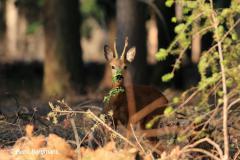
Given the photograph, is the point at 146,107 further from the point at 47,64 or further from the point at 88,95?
the point at 47,64

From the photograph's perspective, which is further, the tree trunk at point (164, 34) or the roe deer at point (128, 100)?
the tree trunk at point (164, 34)

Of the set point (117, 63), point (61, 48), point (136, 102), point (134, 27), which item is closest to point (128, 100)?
point (136, 102)

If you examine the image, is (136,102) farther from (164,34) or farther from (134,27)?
(164,34)

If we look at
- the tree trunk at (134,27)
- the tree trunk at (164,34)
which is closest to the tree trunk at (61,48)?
the tree trunk at (134,27)

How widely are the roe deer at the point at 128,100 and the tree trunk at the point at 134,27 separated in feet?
28.2

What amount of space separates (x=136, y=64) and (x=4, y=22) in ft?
124

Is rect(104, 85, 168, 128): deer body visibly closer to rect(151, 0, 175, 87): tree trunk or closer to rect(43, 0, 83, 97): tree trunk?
rect(43, 0, 83, 97): tree trunk

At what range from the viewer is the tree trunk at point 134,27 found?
20438 millimetres

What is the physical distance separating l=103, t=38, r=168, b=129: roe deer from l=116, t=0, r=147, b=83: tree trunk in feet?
28.2

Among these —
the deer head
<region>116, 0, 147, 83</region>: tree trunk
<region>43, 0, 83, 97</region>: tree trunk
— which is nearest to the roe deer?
the deer head

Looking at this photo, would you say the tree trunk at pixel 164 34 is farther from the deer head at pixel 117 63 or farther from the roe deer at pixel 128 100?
the roe deer at pixel 128 100

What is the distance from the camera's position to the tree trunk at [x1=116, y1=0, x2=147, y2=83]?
20438mm

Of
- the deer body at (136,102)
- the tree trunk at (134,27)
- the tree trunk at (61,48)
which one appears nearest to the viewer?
the deer body at (136,102)

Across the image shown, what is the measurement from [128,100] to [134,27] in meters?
9.79
